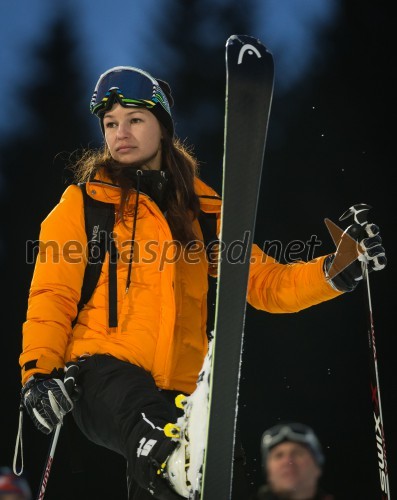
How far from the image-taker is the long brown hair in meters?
2.54

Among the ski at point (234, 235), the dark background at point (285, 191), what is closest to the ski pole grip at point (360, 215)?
the ski at point (234, 235)

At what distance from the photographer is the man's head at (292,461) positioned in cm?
160

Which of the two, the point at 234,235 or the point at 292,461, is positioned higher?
the point at 234,235

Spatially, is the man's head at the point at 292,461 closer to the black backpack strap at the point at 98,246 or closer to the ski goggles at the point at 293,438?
the ski goggles at the point at 293,438

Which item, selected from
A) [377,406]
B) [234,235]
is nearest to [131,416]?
[234,235]

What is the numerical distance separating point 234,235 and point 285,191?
8.28ft

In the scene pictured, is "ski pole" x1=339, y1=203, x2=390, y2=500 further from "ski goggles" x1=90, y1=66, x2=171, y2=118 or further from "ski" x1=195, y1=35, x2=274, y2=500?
"ski goggles" x1=90, y1=66, x2=171, y2=118

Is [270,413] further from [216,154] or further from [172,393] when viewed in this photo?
[172,393]

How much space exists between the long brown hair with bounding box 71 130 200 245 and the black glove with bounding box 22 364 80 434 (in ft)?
1.87

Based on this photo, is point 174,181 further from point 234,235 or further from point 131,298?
point 234,235

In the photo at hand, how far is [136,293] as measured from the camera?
236 centimetres

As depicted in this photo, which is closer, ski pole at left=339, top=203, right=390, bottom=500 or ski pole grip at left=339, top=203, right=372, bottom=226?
ski pole at left=339, top=203, right=390, bottom=500

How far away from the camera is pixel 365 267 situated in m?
2.43

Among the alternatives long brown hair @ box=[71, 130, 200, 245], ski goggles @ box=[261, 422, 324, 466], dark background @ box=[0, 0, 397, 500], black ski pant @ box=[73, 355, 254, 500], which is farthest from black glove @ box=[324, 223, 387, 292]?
dark background @ box=[0, 0, 397, 500]
